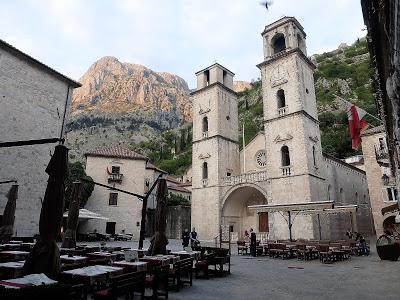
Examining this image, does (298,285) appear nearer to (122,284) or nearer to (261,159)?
(122,284)

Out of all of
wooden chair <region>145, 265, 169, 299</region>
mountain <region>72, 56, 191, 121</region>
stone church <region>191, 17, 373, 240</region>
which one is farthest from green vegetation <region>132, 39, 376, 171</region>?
wooden chair <region>145, 265, 169, 299</region>

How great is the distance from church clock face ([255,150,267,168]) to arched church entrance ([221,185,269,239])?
3.25 meters

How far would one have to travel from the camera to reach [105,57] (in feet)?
612

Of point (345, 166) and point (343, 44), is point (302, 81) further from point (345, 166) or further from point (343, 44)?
point (343, 44)

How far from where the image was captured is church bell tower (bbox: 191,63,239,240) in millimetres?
29625

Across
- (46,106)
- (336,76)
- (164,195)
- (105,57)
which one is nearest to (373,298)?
(164,195)

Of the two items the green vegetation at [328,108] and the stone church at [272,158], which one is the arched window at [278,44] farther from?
the green vegetation at [328,108]

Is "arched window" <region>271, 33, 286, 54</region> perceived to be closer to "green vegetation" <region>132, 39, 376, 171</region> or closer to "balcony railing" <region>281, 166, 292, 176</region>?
"balcony railing" <region>281, 166, 292, 176</region>

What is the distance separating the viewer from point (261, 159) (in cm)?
3173

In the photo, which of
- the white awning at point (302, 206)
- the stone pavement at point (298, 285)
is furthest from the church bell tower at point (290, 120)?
the stone pavement at point (298, 285)

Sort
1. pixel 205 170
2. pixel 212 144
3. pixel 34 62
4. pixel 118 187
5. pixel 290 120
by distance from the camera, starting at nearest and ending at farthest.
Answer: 1. pixel 34 62
2. pixel 290 120
3. pixel 212 144
4. pixel 205 170
5. pixel 118 187

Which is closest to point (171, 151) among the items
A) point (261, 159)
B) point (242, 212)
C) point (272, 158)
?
point (261, 159)

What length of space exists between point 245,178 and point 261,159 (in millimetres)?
4499

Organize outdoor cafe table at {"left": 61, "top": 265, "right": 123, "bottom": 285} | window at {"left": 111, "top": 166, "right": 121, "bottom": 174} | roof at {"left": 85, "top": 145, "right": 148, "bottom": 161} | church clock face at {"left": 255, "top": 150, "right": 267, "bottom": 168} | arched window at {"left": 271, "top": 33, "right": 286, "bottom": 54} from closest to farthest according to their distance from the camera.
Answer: outdoor cafe table at {"left": 61, "top": 265, "right": 123, "bottom": 285} → arched window at {"left": 271, "top": 33, "right": 286, "bottom": 54} → church clock face at {"left": 255, "top": 150, "right": 267, "bottom": 168} → roof at {"left": 85, "top": 145, "right": 148, "bottom": 161} → window at {"left": 111, "top": 166, "right": 121, "bottom": 174}
